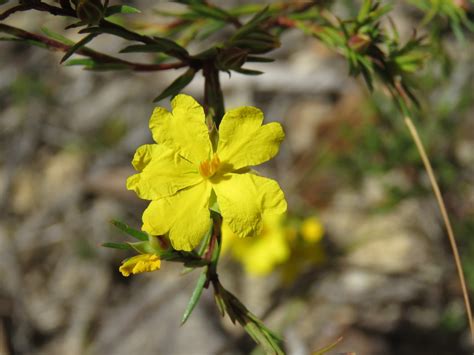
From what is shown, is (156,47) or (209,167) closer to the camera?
(209,167)

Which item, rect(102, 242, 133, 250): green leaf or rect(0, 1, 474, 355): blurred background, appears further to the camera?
rect(0, 1, 474, 355): blurred background

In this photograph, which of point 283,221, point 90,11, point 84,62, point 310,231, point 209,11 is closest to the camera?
point 90,11

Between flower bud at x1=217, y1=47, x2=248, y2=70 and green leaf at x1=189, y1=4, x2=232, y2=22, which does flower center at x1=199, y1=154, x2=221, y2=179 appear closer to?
flower bud at x1=217, y1=47, x2=248, y2=70

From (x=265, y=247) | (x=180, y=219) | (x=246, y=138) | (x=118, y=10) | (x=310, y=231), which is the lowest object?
(x=265, y=247)

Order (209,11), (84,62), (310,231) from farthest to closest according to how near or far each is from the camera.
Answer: (310,231), (209,11), (84,62)

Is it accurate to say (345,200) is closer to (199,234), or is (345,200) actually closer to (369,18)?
(369,18)

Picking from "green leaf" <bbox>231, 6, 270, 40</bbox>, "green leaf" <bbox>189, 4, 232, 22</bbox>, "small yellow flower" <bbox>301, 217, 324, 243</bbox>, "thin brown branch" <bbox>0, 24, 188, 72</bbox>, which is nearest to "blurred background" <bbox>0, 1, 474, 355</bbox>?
"small yellow flower" <bbox>301, 217, 324, 243</bbox>

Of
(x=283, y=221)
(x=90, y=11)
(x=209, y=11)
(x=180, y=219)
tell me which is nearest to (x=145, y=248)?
(x=180, y=219)

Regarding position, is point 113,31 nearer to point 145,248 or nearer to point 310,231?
point 145,248
